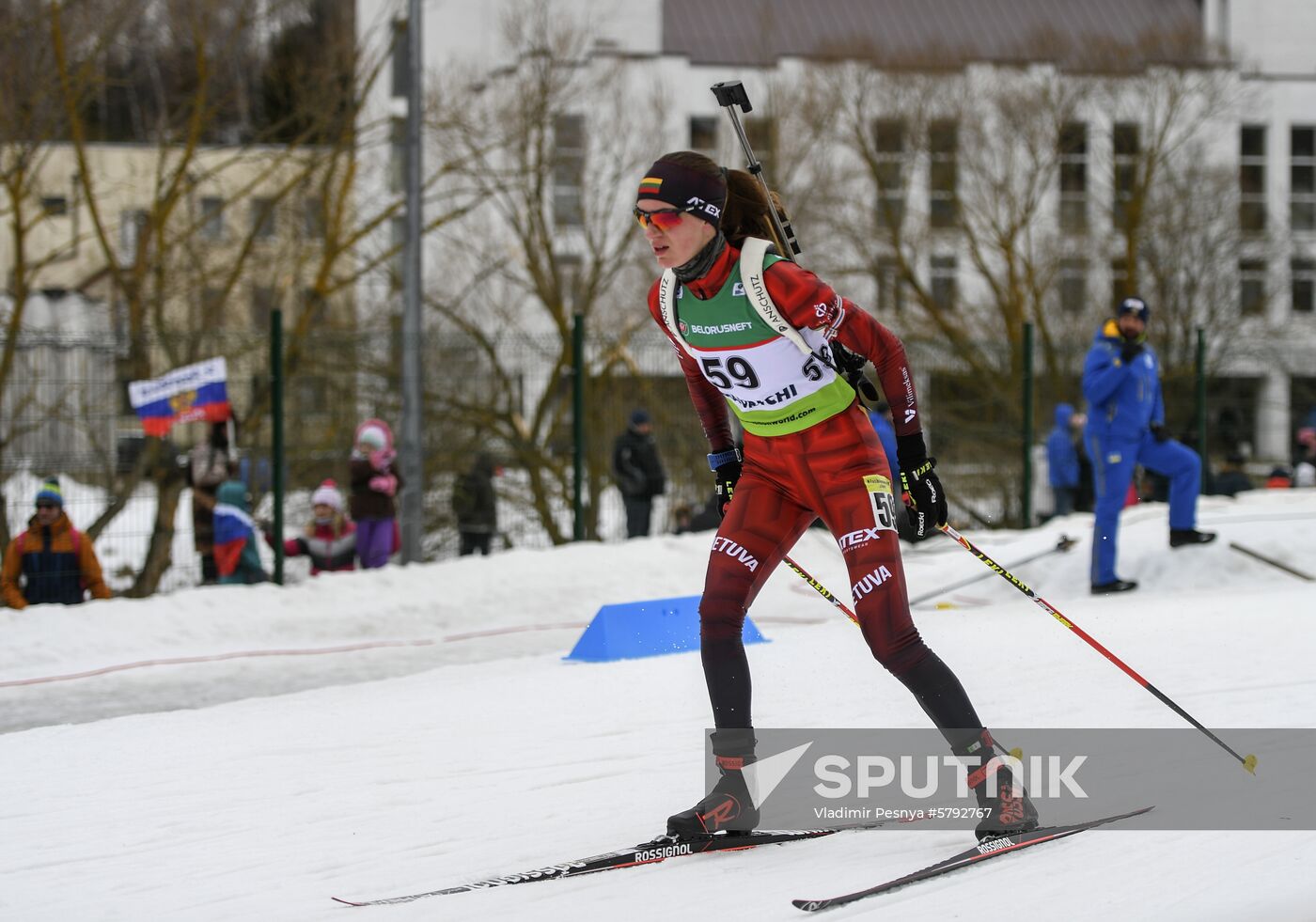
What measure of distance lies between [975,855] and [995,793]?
8.1 inches

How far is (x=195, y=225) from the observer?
1362cm

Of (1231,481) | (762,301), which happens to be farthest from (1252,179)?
(762,301)

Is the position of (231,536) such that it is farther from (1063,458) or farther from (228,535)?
(1063,458)

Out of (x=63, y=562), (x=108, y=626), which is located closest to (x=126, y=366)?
(x=63, y=562)

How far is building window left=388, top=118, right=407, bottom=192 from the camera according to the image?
14.7m

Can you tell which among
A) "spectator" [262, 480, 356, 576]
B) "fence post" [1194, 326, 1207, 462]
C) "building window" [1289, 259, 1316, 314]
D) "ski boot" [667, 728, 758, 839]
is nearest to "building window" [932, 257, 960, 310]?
"fence post" [1194, 326, 1207, 462]

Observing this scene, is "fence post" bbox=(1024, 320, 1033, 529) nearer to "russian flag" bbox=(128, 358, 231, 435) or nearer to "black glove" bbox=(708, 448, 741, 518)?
"russian flag" bbox=(128, 358, 231, 435)

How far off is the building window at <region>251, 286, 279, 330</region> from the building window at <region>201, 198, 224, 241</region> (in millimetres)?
712

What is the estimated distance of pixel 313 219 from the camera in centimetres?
1520

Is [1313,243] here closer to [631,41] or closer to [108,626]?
[631,41]

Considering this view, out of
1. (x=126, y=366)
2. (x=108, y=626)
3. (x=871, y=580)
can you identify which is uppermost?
(x=126, y=366)

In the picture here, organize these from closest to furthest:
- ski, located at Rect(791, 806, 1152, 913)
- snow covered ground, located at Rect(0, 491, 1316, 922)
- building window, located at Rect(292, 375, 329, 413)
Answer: ski, located at Rect(791, 806, 1152, 913) → snow covered ground, located at Rect(0, 491, 1316, 922) → building window, located at Rect(292, 375, 329, 413)

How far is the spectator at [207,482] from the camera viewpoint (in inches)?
440

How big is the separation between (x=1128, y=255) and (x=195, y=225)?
16.2 m
